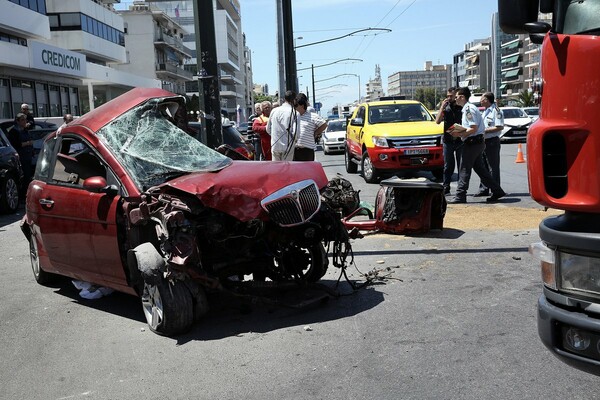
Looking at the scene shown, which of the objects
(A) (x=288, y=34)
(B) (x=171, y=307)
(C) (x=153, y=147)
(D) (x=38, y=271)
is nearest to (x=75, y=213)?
(C) (x=153, y=147)

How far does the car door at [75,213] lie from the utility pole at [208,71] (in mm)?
2711

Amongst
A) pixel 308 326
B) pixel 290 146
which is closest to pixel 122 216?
pixel 308 326

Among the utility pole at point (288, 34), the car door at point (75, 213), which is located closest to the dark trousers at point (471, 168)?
the car door at point (75, 213)

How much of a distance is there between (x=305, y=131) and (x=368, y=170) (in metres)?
4.81

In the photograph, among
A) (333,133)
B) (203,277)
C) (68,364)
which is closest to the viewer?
(68,364)

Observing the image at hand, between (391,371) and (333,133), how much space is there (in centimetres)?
2627

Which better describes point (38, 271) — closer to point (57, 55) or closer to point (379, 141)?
point (379, 141)

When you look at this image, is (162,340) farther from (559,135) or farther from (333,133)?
(333,133)

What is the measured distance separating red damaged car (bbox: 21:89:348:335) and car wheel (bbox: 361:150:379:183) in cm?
909

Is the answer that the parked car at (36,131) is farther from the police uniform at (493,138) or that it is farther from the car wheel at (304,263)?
the car wheel at (304,263)

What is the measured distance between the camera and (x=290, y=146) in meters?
10.8

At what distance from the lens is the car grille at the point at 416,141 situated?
14.6 metres

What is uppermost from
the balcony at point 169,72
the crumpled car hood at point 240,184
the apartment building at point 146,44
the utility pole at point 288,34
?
the apartment building at point 146,44

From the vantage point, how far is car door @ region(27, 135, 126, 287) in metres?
5.54
